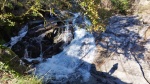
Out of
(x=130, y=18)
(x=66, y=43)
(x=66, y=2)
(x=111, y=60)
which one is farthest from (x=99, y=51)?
(x=130, y=18)

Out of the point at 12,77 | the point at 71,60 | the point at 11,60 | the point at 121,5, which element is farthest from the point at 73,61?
the point at 121,5

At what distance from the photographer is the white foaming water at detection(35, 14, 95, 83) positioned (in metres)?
7.36

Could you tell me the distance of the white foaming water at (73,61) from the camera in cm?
736

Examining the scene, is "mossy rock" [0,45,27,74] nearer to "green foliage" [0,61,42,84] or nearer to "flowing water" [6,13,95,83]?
"green foliage" [0,61,42,84]

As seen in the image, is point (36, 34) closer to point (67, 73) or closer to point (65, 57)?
point (65, 57)

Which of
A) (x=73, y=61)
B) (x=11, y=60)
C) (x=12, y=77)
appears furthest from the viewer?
(x=73, y=61)

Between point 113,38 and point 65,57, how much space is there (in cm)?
174

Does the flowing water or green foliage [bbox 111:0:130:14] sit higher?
green foliage [bbox 111:0:130:14]

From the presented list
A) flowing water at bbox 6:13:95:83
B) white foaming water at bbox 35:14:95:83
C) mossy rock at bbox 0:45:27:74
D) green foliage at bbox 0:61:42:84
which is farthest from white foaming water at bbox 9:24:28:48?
green foliage at bbox 0:61:42:84

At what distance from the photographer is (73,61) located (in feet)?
26.7

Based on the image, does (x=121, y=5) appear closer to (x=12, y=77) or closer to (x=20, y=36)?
(x=20, y=36)

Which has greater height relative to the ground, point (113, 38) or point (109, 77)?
point (113, 38)

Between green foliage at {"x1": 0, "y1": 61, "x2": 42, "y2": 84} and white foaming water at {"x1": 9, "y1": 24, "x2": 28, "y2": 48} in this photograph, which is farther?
white foaming water at {"x1": 9, "y1": 24, "x2": 28, "y2": 48}

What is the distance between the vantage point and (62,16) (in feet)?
28.5
